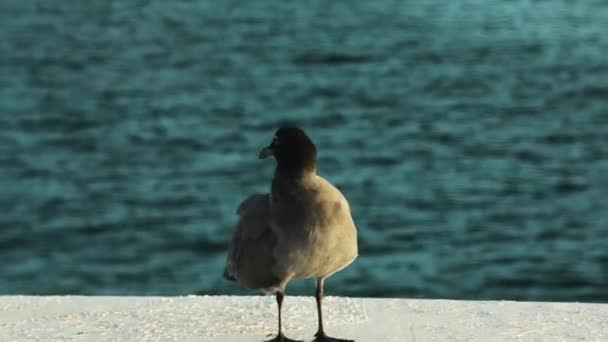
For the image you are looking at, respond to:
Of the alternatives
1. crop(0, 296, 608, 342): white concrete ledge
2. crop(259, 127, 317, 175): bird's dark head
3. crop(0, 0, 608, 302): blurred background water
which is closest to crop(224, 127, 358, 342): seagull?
crop(259, 127, 317, 175): bird's dark head

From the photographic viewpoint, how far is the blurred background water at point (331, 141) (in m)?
29.7

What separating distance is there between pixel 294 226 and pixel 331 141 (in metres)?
35.4

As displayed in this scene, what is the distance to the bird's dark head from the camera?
6.57m

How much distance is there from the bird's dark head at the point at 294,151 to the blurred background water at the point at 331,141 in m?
17.2

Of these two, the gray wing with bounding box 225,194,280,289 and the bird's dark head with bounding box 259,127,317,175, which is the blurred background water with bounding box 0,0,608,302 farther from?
the bird's dark head with bounding box 259,127,317,175

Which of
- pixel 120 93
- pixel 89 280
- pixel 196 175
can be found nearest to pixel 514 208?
pixel 196 175

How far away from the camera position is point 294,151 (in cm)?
659

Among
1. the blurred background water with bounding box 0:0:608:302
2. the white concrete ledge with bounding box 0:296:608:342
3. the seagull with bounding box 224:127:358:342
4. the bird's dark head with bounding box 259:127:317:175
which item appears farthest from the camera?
the blurred background water with bounding box 0:0:608:302

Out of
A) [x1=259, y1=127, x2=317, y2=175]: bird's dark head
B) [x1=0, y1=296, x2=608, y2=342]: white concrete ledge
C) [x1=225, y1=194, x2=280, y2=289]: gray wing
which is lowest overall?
[x1=0, y1=296, x2=608, y2=342]: white concrete ledge

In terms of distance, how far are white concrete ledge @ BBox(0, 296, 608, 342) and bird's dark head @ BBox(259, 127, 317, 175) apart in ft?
3.54

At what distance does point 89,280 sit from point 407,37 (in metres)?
37.5

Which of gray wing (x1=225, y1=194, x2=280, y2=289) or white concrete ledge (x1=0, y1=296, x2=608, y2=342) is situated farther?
white concrete ledge (x1=0, y1=296, x2=608, y2=342)

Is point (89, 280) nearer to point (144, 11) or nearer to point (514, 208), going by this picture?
point (514, 208)

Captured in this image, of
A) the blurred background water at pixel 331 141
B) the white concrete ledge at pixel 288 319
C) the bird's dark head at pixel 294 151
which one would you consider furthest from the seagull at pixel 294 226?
the blurred background water at pixel 331 141
